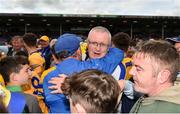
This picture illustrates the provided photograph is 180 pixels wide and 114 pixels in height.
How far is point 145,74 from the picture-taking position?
2.37 m

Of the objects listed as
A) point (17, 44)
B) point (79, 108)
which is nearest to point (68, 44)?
point (79, 108)

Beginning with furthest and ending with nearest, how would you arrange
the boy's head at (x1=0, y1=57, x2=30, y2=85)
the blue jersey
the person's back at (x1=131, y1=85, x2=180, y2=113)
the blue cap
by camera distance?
the boy's head at (x1=0, y1=57, x2=30, y2=85), the blue cap, the blue jersey, the person's back at (x1=131, y1=85, x2=180, y2=113)

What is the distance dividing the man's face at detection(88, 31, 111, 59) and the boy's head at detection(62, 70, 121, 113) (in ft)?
4.15

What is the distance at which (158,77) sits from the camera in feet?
7.73

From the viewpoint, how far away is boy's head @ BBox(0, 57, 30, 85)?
3.80 m

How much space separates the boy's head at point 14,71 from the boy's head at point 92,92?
1834 millimetres

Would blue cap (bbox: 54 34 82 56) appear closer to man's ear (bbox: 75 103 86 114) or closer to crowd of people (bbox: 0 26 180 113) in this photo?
crowd of people (bbox: 0 26 180 113)

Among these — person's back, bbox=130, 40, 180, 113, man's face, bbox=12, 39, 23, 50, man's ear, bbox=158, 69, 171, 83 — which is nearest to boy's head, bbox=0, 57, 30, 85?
person's back, bbox=130, 40, 180, 113

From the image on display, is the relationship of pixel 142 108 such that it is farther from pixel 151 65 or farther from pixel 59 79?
pixel 59 79

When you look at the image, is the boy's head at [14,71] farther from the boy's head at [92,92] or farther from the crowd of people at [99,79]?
the boy's head at [92,92]

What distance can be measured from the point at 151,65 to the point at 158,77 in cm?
8

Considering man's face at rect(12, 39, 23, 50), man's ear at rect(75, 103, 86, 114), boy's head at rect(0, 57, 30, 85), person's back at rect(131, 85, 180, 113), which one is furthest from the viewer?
man's face at rect(12, 39, 23, 50)

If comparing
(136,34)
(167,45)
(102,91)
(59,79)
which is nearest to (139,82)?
(167,45)

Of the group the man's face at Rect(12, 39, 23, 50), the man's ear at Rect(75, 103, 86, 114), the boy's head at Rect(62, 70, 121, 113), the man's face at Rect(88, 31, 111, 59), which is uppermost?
the man's face at Rect(88, 31, 111, 59)
